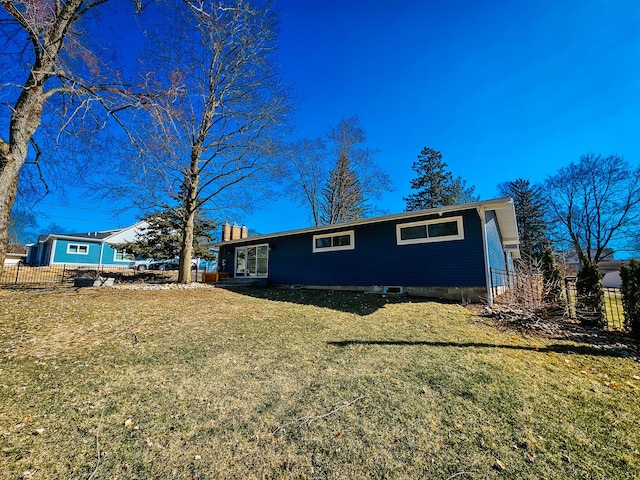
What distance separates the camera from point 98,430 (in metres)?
2.26

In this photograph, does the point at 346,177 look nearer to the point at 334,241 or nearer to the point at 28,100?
the point at 334,241

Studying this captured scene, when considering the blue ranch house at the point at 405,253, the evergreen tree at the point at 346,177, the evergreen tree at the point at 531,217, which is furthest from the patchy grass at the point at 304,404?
the evergreen tree at the point at 531,217

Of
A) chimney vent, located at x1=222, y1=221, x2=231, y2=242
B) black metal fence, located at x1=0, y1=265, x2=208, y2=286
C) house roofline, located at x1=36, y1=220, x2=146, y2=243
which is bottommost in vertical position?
black metal fence, located at x1=0, y1=265, x2=208, y2=286

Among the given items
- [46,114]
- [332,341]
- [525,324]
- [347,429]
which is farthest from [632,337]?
[46,114]

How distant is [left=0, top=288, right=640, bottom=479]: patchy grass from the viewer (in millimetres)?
1990

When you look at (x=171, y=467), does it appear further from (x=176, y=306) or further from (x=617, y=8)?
(x=617, y=8)

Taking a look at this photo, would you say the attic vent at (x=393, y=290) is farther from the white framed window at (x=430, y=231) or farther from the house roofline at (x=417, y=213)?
the house roofline at (x=417, y=213)

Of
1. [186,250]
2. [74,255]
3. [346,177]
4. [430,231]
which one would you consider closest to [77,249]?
[74,255]

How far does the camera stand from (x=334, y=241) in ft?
38.3

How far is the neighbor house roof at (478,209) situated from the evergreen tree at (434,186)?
41.8 feet

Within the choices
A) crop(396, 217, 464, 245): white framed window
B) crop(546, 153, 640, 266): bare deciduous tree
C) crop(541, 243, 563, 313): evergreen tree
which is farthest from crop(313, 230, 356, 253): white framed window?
crop(546, 153, 640, 266): bare deciduous tree

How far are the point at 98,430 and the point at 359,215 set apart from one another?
866 inches

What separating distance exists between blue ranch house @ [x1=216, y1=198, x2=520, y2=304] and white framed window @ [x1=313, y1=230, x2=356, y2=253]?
4 centimetres

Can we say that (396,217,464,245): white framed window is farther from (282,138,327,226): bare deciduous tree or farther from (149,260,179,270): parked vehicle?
(149,260,179,270): parked vehicle
